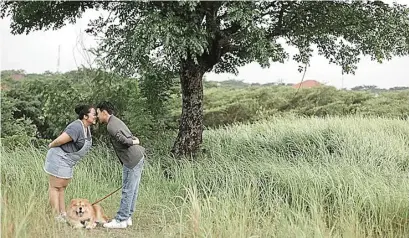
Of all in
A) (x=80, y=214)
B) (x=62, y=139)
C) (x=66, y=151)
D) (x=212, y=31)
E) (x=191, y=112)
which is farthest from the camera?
(x=191, y=112)

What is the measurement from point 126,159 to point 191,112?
411 centimetres

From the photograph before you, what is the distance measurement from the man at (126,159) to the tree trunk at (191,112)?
3.87 metres

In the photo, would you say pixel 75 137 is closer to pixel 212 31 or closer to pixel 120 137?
pixel 120 137

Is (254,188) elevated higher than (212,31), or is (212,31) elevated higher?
(212,31)

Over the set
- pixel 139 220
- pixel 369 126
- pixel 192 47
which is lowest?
pixel 139 220

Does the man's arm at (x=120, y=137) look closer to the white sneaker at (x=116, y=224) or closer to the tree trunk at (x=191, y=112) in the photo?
the white sneaker at (x=116, y=224)

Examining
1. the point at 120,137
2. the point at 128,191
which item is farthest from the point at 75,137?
the point at 128,191

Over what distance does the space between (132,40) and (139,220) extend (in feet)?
9.00

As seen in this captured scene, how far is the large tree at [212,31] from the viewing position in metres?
8.08

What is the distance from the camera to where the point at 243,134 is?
39.9 ft

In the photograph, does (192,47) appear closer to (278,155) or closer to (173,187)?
(173,187)

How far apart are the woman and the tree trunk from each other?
3.96 metres

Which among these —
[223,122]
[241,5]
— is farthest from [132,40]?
[223,122]

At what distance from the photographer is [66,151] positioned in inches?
267
